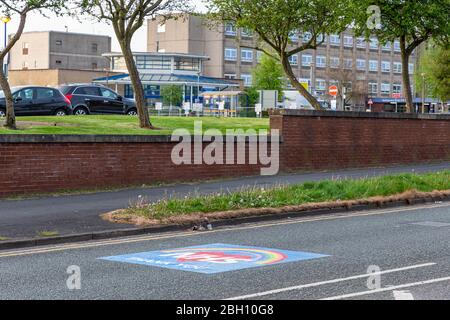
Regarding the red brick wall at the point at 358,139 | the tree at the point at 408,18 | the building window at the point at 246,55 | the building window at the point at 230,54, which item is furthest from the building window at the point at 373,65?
the red brick wall at the point at 358,139

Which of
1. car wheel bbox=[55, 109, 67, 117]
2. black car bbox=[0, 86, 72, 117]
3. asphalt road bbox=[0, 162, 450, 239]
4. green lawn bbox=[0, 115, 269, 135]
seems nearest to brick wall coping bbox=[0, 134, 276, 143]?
asphalt road bbox=[0, 162, 450, 239]

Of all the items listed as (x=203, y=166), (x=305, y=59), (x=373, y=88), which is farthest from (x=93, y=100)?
(x=373, y=88)

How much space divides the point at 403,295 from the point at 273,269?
84.2 inches

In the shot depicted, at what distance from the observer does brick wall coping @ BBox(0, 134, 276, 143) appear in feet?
58.7

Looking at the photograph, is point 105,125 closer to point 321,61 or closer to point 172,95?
point 172,95

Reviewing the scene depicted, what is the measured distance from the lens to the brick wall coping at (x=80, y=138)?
17.9 meters

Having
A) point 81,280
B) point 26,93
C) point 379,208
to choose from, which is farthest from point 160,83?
point 81,280

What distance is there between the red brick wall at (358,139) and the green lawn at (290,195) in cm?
438

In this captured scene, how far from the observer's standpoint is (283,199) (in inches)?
653

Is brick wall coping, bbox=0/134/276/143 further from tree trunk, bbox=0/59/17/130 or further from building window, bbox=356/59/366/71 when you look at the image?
building window, bbox=356/59/366/71

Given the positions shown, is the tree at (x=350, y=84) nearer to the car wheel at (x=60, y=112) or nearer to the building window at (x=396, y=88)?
the building window at (x=396, y=88)

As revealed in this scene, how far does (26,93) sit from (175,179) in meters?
12.1

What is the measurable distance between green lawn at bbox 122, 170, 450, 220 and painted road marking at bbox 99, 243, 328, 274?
267 centimetres
